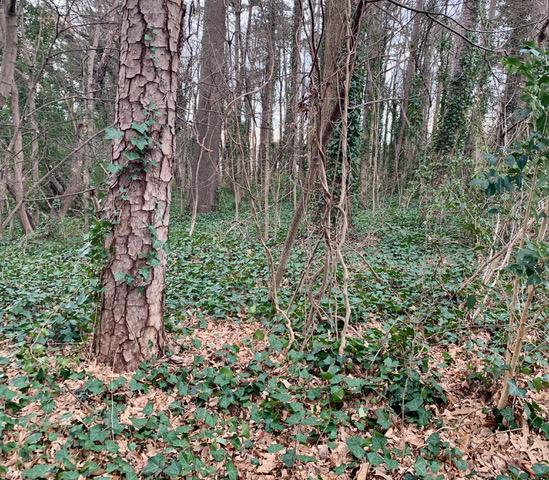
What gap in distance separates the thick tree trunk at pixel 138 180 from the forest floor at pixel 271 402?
0.60 ft

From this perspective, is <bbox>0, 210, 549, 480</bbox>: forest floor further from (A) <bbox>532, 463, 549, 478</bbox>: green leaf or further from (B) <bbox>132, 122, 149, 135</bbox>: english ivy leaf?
(B) <bbox>132, 122, 149, 135</bbox>: english ivy leaf

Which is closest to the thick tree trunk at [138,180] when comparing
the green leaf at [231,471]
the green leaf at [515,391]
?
the green leaf at [231,471]

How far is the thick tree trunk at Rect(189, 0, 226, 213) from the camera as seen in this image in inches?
287

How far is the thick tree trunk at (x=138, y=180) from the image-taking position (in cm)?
258

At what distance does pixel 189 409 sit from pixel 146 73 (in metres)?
2.27

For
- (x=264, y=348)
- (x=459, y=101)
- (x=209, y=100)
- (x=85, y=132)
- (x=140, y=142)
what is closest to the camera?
(x=140, y=142)

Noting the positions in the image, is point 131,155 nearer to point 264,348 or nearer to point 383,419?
point 264,348

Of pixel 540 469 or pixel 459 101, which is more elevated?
pixel 459 101

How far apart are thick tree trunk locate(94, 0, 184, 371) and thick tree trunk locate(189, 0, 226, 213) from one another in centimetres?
389

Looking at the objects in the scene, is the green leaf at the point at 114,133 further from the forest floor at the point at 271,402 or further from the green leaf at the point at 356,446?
the green leaf at the point at 356,446

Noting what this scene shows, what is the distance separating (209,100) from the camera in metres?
6.49

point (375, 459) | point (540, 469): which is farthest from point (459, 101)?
point (375, 459)

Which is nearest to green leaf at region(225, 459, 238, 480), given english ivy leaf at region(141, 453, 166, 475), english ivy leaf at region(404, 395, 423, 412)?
english ivy leaf at region(141, 453, 166, 475)

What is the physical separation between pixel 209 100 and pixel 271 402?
5.51 metres
